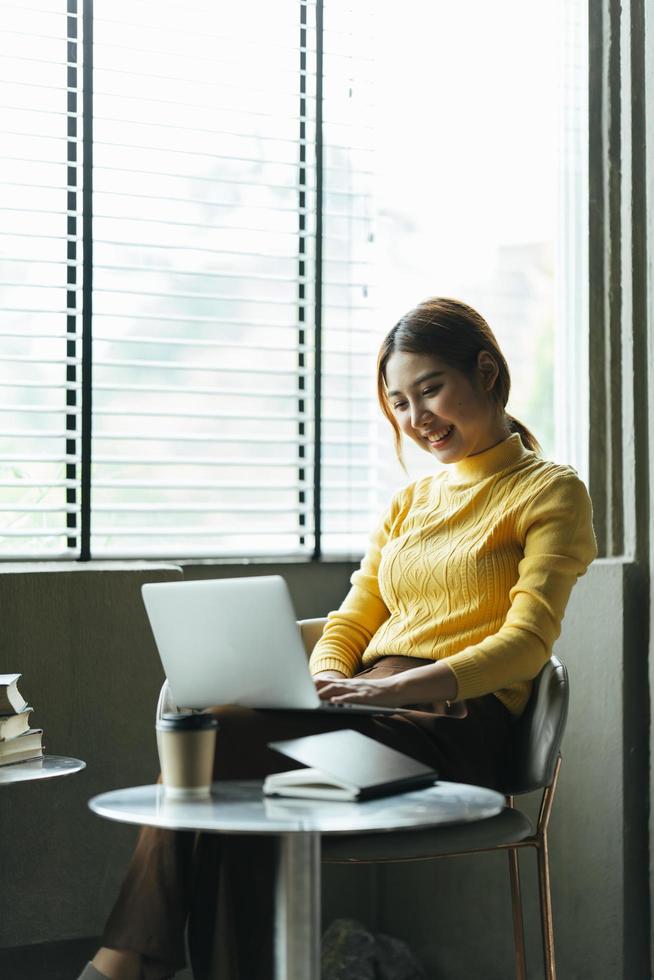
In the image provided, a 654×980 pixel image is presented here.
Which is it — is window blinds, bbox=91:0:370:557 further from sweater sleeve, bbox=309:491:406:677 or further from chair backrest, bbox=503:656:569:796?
chair backrest, bbox=503:656:569:796

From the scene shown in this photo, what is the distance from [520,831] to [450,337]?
36.3 inches

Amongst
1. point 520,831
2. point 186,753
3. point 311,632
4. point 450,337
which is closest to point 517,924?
point 520,831

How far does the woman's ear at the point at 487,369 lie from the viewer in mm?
2199

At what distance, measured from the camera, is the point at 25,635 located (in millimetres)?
2346

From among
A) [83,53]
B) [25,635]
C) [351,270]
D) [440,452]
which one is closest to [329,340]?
[351,270]

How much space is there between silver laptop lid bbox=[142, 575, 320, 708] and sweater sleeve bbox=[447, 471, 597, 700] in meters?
0.42

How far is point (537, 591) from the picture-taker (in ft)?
6.36

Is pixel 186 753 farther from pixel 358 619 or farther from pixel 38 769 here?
pixel 358 619

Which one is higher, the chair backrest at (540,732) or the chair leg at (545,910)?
the chair backrest at (540,732)

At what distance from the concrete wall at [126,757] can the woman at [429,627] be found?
372 millimetres

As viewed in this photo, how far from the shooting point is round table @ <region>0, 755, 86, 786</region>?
1757 mm

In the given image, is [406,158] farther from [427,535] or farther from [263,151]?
[427,535]

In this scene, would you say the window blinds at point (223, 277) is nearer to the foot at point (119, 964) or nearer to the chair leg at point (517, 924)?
the chair leg at point (517, 924)

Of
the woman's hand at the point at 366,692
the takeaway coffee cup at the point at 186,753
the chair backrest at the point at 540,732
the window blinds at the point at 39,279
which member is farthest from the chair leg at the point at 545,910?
the window blinds at the point at 39,279
